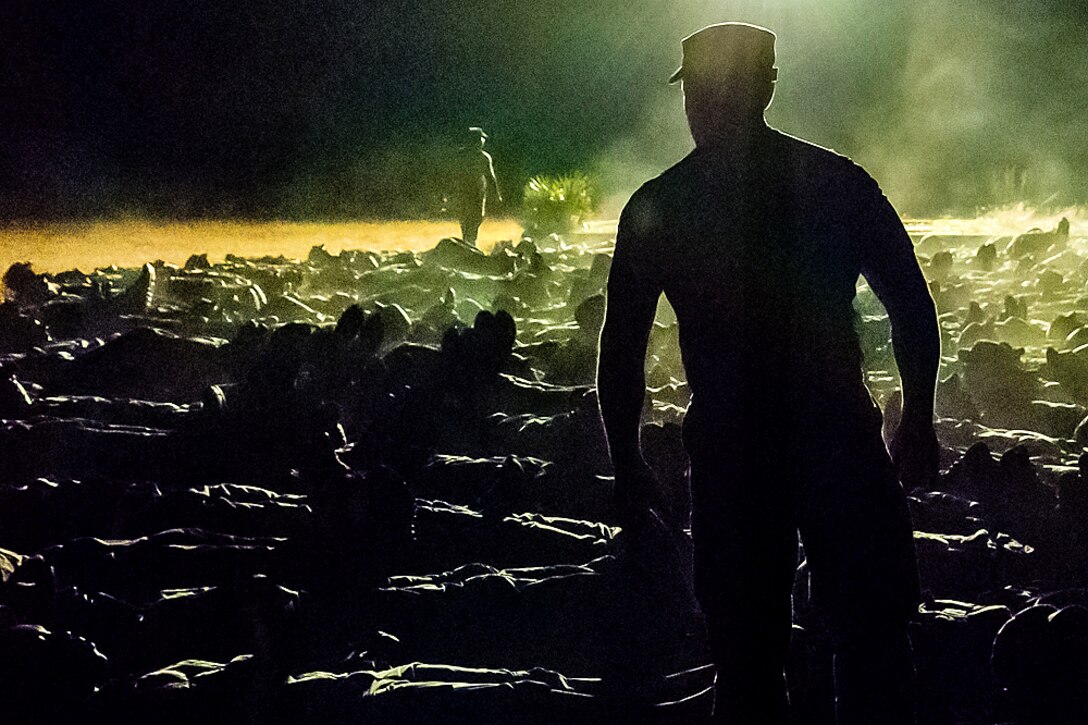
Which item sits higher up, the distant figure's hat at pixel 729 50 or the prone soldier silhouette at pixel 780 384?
the distant figure's hat at pixel 729 50

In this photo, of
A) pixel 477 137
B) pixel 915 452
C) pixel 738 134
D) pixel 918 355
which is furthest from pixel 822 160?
pixel 477 137

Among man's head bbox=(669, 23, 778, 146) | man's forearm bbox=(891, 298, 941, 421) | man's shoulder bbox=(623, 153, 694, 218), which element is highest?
man's head bbox=(669, 23, 778, 146)

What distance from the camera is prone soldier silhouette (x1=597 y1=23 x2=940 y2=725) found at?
2996 mm

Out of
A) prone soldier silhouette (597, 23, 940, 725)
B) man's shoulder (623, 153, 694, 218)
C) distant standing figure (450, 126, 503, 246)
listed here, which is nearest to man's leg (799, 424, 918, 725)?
prone soldier silhouette (597, 23, 940, 725)

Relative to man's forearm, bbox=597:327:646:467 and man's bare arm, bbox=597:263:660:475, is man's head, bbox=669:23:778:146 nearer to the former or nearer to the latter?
man's bare arm, bbox=597:263:660:475

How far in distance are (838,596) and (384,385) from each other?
6.19m

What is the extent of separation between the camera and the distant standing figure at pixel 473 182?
11.8m

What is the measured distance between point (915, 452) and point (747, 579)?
0.69 metres

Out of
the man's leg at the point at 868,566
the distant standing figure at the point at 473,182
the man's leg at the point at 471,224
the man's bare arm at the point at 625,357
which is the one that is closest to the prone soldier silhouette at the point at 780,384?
the man's leg at the point at 868,566

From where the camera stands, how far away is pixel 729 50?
10.0ft

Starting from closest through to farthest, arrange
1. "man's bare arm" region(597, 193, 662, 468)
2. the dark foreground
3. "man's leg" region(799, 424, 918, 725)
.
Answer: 1. "man's leg" region(799, 424, 918, 725)
2. "man's bare arm" region(597, 193, 662, 468)
3. the dark foreground

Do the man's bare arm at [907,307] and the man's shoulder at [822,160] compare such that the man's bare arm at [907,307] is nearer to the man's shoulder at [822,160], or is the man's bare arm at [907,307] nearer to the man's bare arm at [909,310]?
the man's bare arm at [909,310]

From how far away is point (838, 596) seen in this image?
3016 mm

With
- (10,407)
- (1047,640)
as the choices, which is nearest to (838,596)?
(1047,640)
